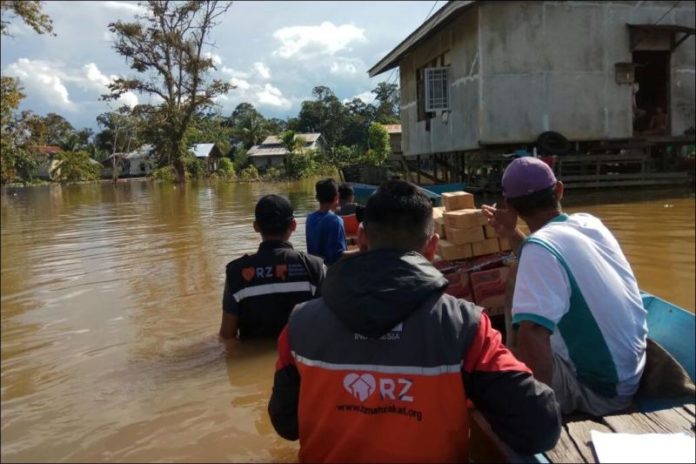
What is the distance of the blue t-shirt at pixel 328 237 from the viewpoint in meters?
5.79

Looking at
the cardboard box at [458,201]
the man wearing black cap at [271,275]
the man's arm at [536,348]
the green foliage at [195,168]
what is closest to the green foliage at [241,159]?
the green foliage at [195,168]

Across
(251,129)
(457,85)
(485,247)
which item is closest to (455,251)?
(485,247)

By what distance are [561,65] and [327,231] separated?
40.7 ft

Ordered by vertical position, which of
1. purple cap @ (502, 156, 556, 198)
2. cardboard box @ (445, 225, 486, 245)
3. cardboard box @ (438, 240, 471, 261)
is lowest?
cardboard box @ (438, 240, 471, 261)

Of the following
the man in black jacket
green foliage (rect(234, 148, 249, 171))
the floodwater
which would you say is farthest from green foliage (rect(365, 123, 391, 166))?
the man in black jacket

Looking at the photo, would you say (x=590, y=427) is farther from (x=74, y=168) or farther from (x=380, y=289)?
(x=74, y=168)

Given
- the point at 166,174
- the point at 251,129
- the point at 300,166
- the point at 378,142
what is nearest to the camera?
the point at 378,142

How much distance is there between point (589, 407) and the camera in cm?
262

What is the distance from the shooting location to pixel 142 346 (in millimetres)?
5523

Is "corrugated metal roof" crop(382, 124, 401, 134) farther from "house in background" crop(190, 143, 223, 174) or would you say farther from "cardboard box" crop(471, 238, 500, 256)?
"cardboard box" crop(471, 238, 500, 256)

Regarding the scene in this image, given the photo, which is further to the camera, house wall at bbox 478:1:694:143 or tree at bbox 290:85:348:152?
tree at bbox 290:85:348:152

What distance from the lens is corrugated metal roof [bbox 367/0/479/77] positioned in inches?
619

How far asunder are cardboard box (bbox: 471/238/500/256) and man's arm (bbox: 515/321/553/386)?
2.64 m

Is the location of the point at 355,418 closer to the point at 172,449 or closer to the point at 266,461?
the point at 266,461
